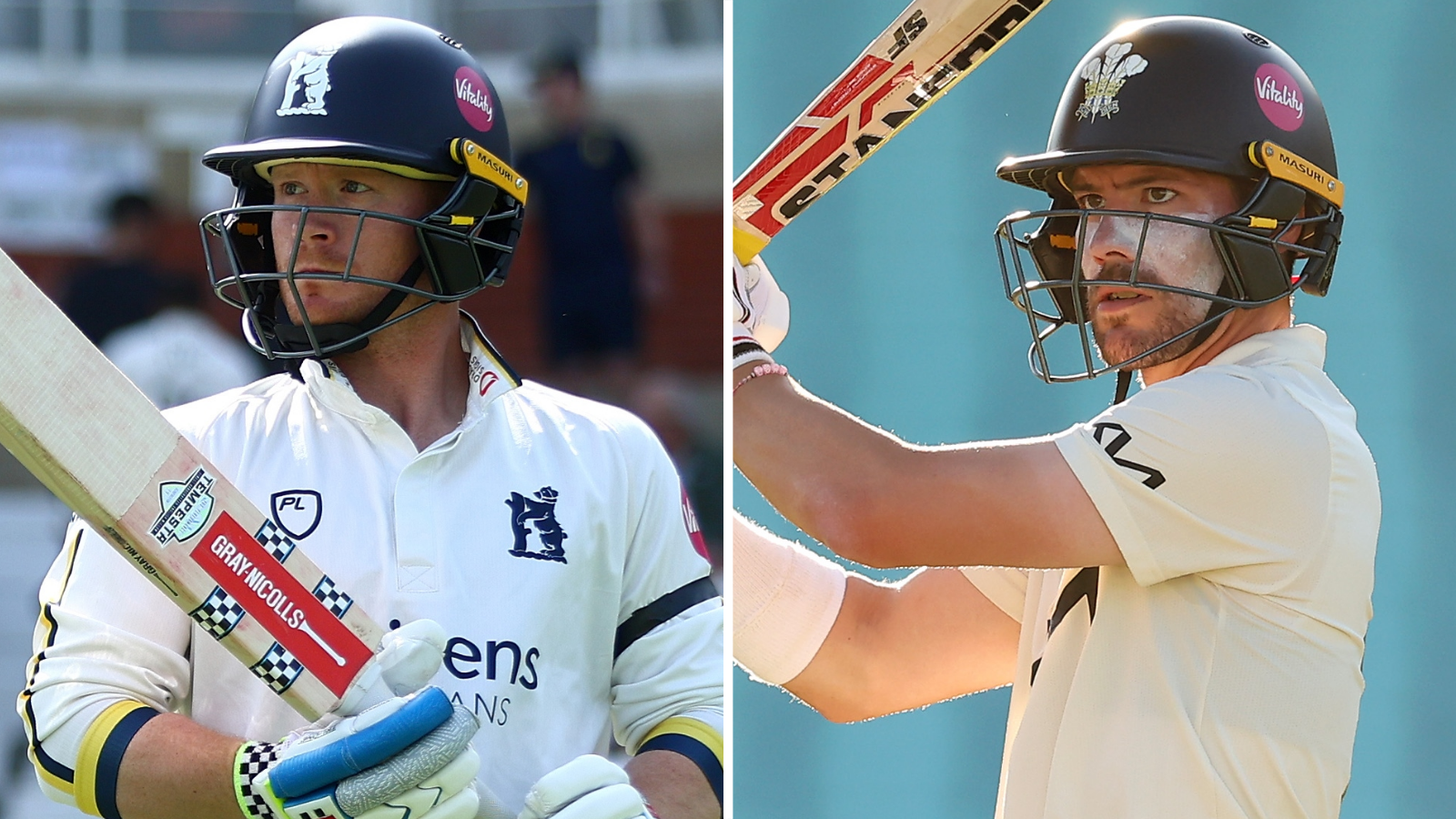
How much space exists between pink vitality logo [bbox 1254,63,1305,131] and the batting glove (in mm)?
1270

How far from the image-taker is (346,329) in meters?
2.05

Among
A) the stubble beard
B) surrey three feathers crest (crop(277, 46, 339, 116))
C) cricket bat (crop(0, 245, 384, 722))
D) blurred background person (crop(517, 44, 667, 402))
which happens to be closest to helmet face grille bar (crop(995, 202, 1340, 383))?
the stubble beard

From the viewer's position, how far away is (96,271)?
6.63 metres

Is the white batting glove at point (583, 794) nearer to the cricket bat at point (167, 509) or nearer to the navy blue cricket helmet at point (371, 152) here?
the cricket bat at point (167, 509)

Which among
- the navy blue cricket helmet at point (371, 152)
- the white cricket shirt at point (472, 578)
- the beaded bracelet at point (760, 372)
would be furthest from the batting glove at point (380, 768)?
the beaded bracelet at point (760, 372)

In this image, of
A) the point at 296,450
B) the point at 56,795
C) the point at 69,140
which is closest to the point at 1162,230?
the point at 296,450

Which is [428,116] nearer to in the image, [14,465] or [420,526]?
[420,526]

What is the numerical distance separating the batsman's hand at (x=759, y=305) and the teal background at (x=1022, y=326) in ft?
2.37

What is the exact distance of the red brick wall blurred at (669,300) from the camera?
947 centimetres

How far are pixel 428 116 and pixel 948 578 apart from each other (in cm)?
101

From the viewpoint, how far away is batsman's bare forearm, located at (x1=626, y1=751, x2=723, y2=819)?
76.5 inches

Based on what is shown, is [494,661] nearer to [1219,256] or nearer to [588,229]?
[1219,256]

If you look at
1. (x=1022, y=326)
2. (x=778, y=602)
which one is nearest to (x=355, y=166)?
(x=778, y=602)

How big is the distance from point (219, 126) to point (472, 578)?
35.5 feet
